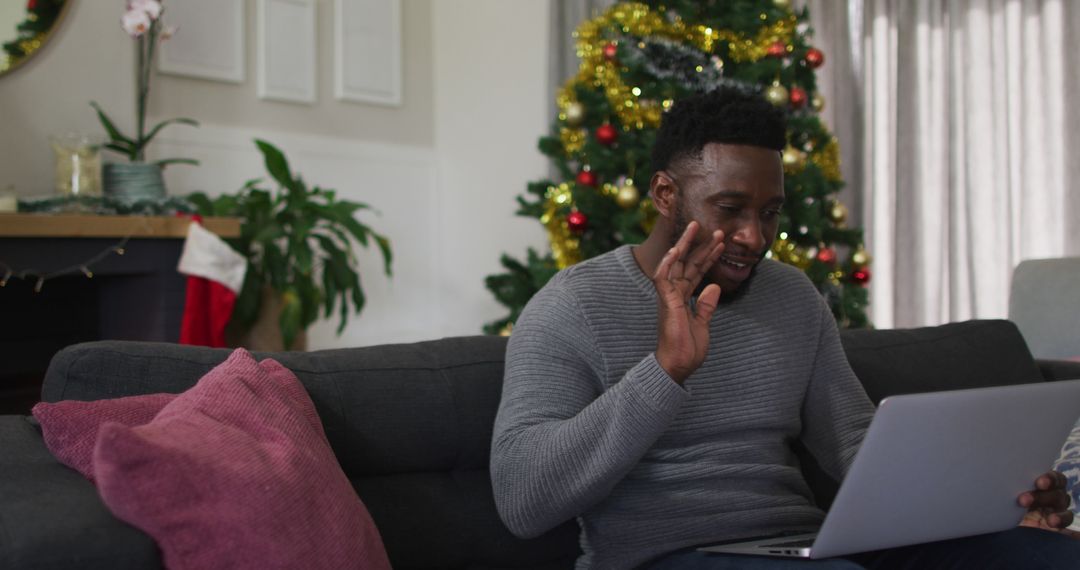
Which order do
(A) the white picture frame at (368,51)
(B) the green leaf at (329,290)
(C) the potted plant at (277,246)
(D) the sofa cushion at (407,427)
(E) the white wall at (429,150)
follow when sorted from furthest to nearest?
(A) the white picture frame at (368,51), (E) the white wall at (429,150), (B) the green leaf at (329,290), (C) the potted plant at (277,246), (D) the sofa cushion at (407,427)

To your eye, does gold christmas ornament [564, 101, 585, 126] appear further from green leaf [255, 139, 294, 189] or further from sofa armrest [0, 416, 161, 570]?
sofa armrest [0, 416, 161, 570]

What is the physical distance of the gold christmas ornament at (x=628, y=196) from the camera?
3053mm

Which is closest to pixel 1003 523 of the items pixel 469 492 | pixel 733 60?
pixel 469 492

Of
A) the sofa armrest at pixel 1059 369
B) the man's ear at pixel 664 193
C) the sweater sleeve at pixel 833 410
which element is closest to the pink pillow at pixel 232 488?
the man's ear at pixel 664 193

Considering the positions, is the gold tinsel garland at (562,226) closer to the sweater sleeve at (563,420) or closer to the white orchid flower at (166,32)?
the white orchid flower at (166,32)

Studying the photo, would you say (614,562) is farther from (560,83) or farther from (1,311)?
(560,83)

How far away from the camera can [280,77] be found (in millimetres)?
4238

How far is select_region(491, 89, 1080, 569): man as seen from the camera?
1276 mm

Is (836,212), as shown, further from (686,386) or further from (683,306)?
(683,306)

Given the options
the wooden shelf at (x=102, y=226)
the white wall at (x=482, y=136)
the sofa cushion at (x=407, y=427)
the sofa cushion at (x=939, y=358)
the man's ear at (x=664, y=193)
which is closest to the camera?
the sofa cushion at (x=407, y=427)

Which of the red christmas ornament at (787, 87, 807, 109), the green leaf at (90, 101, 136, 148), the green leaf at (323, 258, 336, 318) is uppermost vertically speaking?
the red christmas ornament at (787, 87, 807, 109)

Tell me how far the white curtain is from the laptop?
7.77 ft

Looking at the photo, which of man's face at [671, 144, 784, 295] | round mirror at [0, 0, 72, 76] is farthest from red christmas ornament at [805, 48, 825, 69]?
round mirror at [0, 0, 72, 76]

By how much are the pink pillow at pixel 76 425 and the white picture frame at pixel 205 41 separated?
300cm
